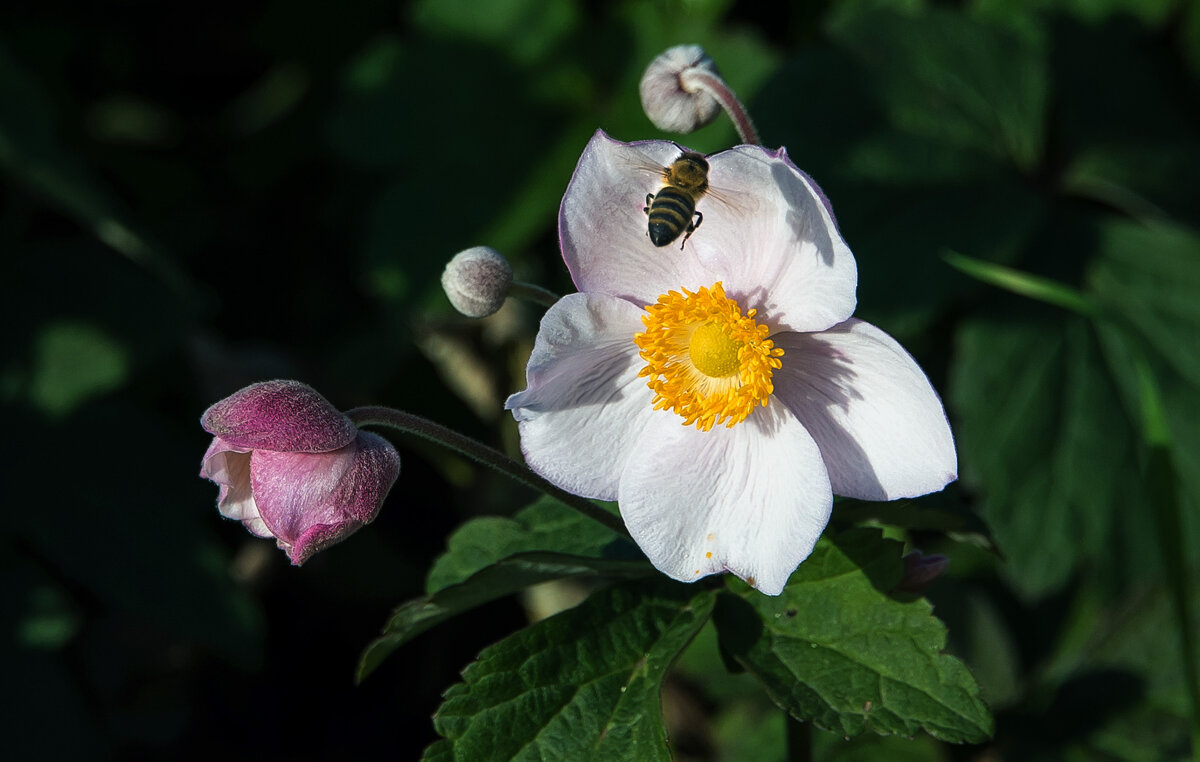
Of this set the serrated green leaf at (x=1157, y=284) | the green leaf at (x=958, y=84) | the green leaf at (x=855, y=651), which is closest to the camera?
the green leaf at (x=855, y=651)

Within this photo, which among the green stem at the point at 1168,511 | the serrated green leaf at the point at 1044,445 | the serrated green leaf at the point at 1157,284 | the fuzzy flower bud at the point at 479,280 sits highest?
the fuzzy flower bud at the point at 479,280

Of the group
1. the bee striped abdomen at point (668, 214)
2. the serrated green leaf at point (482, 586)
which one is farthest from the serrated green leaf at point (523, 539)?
the bee striped abdomen at point (668, 214)

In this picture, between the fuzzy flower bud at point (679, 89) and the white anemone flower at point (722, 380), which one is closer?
the white anemone flower at point (722, 380)

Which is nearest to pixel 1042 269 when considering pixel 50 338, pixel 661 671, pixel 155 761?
pixel 661 671

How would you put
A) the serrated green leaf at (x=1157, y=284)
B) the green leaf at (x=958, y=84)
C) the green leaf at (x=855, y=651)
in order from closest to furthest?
the green leaf at (x=855, y=651)
the serrated green leaf at (x=1157, y=284)
the green leaf at (x=958, y=84)

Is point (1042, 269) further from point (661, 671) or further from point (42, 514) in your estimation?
point (42, 514)

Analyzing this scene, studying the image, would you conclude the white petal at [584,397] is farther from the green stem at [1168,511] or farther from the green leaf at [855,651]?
the green stem at [1168,511]

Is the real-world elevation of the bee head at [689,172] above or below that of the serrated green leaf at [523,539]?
above
